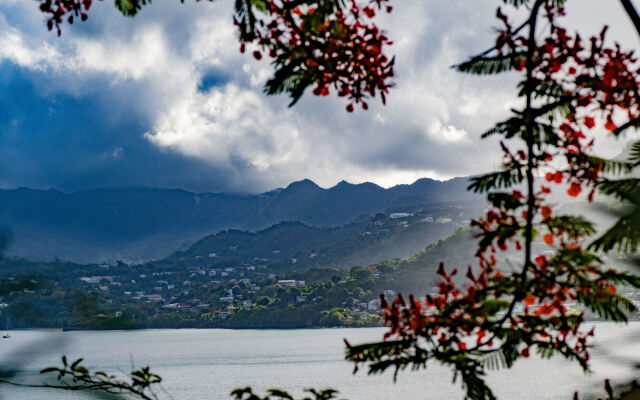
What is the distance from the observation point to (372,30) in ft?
9.55

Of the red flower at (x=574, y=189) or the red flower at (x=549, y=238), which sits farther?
the red flower at (x=574, y=189)

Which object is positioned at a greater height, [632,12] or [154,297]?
[632,12]

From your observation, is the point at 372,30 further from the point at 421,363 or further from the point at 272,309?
the point at 272,309

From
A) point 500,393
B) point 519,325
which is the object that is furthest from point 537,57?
point 500,393

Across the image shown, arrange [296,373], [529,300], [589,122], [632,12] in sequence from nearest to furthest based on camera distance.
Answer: [632,12] → [529,300] → [589,122] → [296,373]

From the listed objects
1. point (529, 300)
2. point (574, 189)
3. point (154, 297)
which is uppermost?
point (574, 189)

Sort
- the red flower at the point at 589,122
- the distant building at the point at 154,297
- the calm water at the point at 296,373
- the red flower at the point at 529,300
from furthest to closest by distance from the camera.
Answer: the distant building at the point at 154,297 < the calm water at the point at 296,373 < the red flower at the point at 589,122 < the red flower at the point at 529,300

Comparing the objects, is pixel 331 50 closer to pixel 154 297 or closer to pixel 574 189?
pixel 574 189

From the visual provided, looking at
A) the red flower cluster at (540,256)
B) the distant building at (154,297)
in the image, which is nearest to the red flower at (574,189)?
the red flower cluster at (540,256)

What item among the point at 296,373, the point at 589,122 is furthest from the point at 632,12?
the point at 296,373

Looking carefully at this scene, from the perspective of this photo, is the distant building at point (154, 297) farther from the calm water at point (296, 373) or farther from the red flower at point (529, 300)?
the red flower at point (529, 300)

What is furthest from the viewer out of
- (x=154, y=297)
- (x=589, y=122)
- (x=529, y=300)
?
(x=154, y=297)

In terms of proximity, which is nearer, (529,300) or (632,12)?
(632,12)

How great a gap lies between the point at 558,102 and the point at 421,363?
118 centimetres
